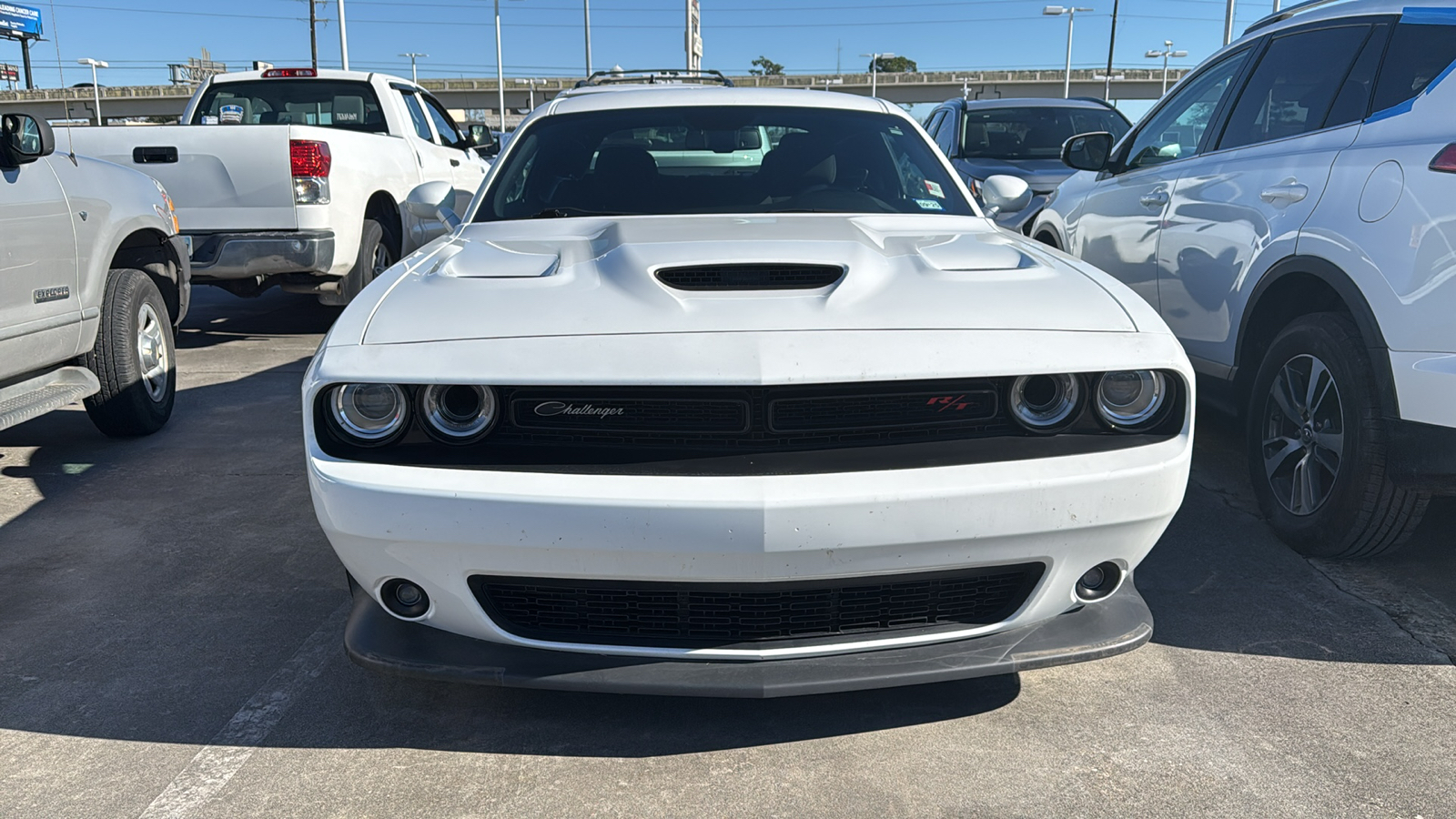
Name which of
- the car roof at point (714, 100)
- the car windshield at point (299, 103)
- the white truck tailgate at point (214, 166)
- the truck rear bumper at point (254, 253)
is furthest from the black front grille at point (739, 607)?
the car windshield at point (299, 103)

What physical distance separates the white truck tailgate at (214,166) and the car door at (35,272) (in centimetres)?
254

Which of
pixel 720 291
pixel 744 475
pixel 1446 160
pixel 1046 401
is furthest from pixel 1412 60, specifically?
pixel 744 475

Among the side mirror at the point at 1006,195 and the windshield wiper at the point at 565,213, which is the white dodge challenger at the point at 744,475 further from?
the side mirror at the point at 1006,195

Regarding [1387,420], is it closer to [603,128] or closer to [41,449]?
[603,128]

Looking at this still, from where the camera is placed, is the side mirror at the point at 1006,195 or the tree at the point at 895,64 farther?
the tree at the point at 895,64

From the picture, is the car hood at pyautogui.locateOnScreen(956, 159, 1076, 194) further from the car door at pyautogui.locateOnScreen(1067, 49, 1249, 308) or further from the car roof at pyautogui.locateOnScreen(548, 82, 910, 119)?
the car roof at pyautogui.locateOnScreen(548, 82, 910, 119)

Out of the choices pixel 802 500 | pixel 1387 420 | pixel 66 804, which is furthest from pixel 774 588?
pixel 1387 420

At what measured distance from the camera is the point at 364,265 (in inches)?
316

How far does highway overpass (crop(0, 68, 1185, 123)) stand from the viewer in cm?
7447

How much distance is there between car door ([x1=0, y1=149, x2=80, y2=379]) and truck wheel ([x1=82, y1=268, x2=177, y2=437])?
11.4 inches

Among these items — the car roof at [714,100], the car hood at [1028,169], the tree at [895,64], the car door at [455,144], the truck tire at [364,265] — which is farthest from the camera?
the tree at [895,64]

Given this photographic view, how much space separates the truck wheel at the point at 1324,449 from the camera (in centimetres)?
333

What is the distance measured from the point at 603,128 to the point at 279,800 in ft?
8.78

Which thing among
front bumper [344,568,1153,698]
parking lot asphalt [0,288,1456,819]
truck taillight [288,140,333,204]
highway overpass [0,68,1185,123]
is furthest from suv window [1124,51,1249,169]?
highway overpass [0,68,1185,123]
